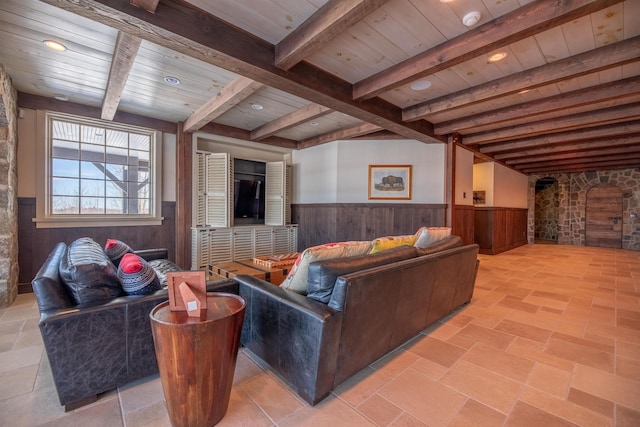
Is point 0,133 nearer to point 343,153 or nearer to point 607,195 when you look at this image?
point 343,153

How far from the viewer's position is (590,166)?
302 inches

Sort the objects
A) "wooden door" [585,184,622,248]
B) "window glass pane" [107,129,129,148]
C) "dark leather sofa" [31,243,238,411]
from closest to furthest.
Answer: "dark leather sofa" [31,243,238,411] < "window glass pane" [107,129,129,148] < "wooden door" [585,184,622,248]

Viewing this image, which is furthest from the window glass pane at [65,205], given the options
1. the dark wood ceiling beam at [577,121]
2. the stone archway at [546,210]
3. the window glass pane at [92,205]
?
the stone archway at [546,210]

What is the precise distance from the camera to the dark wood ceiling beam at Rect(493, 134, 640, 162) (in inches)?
198

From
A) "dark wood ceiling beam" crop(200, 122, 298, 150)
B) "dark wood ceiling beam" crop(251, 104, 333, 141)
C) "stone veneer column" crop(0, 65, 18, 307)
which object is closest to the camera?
"stone veneer column" crop(0, 65, 18, 307)

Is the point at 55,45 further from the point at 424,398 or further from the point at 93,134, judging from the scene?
the point at 424,398

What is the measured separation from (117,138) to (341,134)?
143 inches

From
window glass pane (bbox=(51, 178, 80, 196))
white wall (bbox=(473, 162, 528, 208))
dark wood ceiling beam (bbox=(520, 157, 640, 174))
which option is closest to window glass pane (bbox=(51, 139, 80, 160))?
window glass pane (bbox=(51, 178, 80, 196))

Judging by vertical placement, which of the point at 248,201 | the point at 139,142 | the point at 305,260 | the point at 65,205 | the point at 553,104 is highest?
the point at 553,104

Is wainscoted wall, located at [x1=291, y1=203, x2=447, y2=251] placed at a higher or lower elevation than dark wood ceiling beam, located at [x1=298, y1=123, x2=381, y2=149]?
lower

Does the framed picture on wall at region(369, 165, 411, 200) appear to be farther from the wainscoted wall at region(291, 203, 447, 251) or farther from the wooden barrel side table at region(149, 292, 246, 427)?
the wooden barrel side table at region(149, 292, 246, 427)

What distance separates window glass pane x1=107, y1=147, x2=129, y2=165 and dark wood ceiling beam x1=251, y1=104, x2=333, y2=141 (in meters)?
2.09

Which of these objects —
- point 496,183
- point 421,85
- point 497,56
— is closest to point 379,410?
point 497,56

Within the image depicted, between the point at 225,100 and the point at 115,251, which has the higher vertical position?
the point at 225,100
